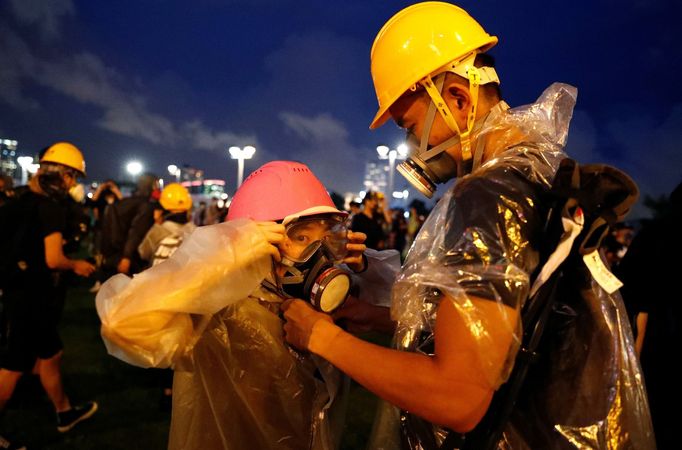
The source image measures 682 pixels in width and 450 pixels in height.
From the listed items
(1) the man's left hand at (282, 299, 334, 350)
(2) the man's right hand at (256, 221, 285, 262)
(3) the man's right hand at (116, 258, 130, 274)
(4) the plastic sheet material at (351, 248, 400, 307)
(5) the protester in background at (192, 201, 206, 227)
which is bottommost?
(3) the man's right hand at (116, 258, 130, 274)

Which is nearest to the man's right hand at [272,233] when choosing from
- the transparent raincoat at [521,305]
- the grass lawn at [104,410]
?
the transparent raincoat at [521,305]

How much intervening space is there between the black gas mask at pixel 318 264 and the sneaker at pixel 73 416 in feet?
10.6

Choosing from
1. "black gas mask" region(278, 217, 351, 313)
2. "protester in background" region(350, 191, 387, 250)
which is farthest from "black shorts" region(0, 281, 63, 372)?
"protester in background" region(350, 191, 387, 250)

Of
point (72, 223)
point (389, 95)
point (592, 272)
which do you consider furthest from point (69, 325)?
point (592, 272)

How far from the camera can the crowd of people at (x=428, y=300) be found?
111 cm

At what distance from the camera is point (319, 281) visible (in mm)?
1617

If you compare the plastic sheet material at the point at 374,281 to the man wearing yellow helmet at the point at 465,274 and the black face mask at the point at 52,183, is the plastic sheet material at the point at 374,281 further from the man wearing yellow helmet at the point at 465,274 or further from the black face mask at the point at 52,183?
the black face mask at the point at 52,183

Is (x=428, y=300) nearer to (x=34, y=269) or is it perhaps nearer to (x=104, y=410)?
(x=34, y=269)

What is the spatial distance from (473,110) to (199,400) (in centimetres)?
144

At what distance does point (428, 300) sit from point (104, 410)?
162 inches

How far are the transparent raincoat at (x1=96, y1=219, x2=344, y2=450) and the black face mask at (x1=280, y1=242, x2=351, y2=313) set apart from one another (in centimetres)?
15

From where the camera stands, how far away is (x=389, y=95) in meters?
1.59

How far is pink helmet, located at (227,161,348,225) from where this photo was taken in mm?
1814

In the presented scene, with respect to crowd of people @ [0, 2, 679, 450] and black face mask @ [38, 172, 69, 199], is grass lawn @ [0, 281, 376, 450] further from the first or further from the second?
crowd of people @ [0, 2, 679, 450]
